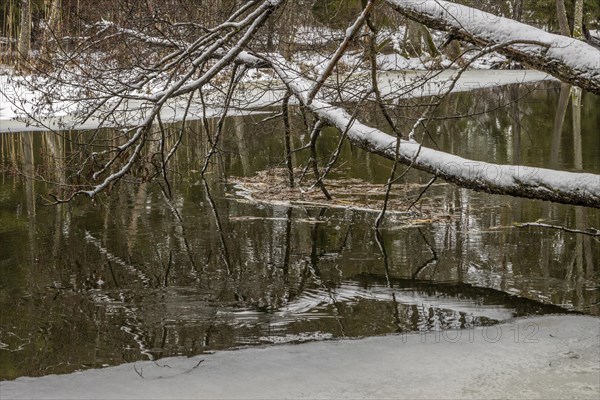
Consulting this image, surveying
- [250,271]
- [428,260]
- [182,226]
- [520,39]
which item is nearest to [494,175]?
[428,260]

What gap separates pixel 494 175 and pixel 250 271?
1954 mm

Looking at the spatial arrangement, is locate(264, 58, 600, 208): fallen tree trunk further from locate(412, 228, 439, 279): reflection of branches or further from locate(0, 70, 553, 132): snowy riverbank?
locate(0, 70, 553, 132): snowy riverbank

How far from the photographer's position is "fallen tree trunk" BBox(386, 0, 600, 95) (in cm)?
562

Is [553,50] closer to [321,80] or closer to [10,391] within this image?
[321,80]

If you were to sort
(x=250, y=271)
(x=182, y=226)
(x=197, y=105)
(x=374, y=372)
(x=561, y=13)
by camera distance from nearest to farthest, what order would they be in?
(x=374, y=372) → (x=250, y=271) → (x=182, y=226) → (x=561, y=13) → (x=197, y=105)

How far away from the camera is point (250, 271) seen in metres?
6.88

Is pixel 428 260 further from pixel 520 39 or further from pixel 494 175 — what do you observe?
pixel 520 39

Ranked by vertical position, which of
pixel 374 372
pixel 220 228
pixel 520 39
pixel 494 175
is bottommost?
pixel 374 372

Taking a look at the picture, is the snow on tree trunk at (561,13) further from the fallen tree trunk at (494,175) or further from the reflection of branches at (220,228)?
the reflection of branches at (220,228)

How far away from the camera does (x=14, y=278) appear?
6707 millimetres

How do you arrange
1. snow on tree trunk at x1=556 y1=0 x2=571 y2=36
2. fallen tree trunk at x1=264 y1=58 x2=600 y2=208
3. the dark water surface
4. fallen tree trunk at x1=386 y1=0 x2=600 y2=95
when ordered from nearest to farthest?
the dark water surface → fallen tree trunk at x1=386 y1=0 x2=600 y2=95 → fallen tree trunk at x1=264 y1=58 x2=600 y2=208 → snow on tree trunk at x1=556 y1=0 x2=571 y2=36

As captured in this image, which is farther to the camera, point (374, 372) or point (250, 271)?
point (250, 271)

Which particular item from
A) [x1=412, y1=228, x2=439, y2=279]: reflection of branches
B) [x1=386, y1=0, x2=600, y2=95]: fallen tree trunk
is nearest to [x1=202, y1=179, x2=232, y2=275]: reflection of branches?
[x1=412, y1=228, x2=439, y2=279]: reflection of branches

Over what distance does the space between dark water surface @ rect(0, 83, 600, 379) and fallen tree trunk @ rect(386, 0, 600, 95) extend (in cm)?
74
